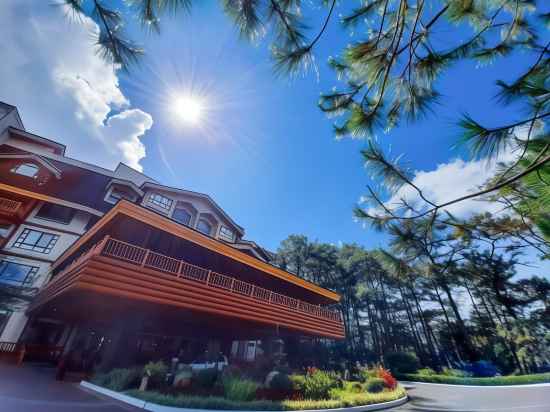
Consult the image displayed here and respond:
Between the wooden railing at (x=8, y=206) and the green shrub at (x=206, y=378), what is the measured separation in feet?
51.0

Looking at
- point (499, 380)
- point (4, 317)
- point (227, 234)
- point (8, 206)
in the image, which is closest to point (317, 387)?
point (227, 234)

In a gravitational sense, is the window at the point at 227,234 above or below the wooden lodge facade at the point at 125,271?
above

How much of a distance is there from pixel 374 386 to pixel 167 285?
10.4 m

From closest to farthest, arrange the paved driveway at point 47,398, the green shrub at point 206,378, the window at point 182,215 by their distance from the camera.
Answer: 1. the paved driveway at point 47,398
2. the green shrub at point 206,378
3. the window at point 182,215

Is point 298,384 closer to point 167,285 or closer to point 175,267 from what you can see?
A: point 167,285

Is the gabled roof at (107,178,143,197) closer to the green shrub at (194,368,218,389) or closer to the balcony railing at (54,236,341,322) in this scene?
the balcony railing at (54,236,341,322)

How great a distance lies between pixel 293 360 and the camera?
1455 cm

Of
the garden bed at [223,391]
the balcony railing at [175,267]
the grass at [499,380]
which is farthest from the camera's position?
the grass at [499,380]

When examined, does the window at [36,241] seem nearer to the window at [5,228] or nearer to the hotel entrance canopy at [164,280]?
the window at [5,228]

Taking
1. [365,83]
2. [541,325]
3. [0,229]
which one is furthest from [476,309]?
[0,229]

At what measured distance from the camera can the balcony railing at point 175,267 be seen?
6969 mm

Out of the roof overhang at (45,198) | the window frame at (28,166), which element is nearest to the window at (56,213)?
the roof overhang at (45,198)

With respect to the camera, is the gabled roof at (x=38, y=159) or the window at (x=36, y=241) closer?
the window at (x=36, y=241)

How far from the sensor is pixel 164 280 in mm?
7641
